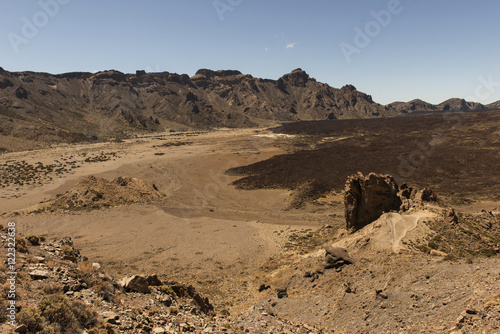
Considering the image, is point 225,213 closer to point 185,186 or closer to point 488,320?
point 185,186

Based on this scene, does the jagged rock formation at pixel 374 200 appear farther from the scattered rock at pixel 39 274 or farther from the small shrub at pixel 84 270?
the scattered rock at pixel 39 274

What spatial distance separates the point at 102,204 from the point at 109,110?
16512cm

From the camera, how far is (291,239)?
85.9ft

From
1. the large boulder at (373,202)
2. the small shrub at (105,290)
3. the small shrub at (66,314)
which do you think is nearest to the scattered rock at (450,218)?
the large boulder at (373,202)

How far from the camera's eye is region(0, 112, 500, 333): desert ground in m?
11.5

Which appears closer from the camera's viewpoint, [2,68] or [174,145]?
[174,145]

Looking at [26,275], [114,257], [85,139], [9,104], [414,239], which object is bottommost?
[114,257]

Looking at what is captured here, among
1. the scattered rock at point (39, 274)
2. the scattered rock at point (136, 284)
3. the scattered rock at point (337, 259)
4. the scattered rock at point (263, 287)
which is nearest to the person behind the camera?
the scattered rock at point (39, 274)

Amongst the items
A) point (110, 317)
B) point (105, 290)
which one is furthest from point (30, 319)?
point (105, 290)

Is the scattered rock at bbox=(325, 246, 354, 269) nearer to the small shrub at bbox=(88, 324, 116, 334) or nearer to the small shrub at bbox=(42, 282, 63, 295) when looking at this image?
the small shrub at bbox=(88, 324, 116, 334)

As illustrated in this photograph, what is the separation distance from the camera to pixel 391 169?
56.1 m

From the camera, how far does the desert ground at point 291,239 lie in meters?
11.5

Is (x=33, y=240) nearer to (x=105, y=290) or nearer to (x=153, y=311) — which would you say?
(x=105, y=290)

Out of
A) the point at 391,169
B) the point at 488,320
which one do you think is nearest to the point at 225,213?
the point at 488,320
